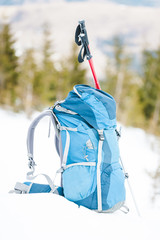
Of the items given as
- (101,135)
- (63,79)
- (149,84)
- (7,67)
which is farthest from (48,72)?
(101,135)

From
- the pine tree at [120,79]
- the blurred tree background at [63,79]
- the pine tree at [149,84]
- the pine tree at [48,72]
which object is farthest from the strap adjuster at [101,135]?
the pine tree at [149,84]

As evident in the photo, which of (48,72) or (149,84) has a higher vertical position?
(48,72)

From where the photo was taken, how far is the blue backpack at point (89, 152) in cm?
168

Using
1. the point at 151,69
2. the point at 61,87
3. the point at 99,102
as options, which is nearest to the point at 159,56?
the point at 151,69

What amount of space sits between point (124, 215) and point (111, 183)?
34cm

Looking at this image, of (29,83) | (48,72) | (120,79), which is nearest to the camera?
(29,83)

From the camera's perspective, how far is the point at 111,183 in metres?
1.71

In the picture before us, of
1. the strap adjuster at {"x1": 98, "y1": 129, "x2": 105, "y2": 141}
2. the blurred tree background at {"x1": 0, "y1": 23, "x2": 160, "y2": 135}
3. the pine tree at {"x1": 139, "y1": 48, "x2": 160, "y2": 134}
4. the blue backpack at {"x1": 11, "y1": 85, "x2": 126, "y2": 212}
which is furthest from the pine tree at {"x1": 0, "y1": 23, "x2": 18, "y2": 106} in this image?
the strap adjuster at {"x1": 98, "y1": 129, "x2": 105, "y2": 141}

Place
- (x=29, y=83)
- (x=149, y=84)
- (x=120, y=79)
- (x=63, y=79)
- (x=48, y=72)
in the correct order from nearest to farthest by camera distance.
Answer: (x=29, y=83) → (x=63, y=79) → (x=48, y=72) → (x=120, y=79) → (x=149, y=84)

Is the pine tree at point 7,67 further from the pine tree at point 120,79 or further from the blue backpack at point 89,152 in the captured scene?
the blue backpack at point 89,152

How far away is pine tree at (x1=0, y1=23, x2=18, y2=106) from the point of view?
13.7 metres

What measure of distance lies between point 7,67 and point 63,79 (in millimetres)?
3671

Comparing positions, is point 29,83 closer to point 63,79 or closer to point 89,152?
point 63,79

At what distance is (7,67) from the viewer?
14102mm
